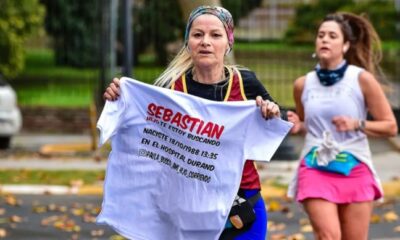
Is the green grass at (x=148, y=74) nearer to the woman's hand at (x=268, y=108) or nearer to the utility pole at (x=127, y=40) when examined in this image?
the utility pole at (x=127, y=40)

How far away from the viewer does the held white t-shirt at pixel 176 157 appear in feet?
16.5

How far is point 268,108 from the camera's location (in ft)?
16.7

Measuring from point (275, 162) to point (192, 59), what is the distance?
9.54 m

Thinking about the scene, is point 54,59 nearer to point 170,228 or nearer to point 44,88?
point 44,88

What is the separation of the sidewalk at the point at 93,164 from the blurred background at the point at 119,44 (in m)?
1.43

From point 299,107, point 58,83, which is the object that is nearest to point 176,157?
point 299,107

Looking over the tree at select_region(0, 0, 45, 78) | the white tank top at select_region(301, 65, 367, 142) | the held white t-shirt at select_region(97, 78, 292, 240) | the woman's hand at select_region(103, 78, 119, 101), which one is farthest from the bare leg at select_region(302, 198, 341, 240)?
the tree at select_region(0, 0, 45, 78)

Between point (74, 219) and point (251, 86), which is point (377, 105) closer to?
point (251, 86)

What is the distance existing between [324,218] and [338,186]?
0.23 metres

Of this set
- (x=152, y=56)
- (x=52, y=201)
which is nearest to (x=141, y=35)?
(x=152, y=56)

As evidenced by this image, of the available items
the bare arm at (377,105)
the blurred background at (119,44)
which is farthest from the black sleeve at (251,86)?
the blurred background at (119,44)

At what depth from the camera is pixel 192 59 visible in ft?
16.9

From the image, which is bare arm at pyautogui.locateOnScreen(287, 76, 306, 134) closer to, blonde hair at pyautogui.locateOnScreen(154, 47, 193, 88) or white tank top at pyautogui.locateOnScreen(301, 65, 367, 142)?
white tank top at pyautogui.locateOnScreen(301, 65, 367, 142)

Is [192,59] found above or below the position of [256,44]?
above
